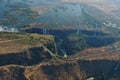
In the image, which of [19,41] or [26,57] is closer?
[26,57]

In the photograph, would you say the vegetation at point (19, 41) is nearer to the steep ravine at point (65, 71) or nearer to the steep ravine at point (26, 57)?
the steep ravine at point (26, 57)

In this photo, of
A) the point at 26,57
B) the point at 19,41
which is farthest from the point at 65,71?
the point at 19,41

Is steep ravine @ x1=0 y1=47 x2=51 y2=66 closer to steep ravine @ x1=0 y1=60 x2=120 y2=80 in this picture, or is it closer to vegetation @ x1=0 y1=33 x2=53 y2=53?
vegetation @ x1=0 y1=33 x2=53 y2=53

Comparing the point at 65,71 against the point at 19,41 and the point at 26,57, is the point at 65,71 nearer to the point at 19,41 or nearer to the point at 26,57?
the point at 26,57

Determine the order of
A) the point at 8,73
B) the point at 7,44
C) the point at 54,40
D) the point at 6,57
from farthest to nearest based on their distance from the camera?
the point at 54,40
the point at 7,44
the point at 6,57
the point at 8,73

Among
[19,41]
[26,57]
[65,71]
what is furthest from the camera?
[19,41]

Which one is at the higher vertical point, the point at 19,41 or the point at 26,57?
the point at 19,41

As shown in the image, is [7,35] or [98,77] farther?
[7,35]

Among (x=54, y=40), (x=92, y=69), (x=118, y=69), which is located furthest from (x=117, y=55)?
(x=54, y=40)

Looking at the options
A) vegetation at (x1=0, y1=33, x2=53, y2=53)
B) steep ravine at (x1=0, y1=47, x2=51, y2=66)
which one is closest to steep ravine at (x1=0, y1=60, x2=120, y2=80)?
steep ravine at (x1=0, y1=47, x2=51, y2=66)

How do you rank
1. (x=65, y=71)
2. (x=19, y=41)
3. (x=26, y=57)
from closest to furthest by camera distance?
(x=65, y=71) < (x=26, y=57) < (x=19, y=41)

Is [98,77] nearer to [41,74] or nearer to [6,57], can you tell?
[41,74]
